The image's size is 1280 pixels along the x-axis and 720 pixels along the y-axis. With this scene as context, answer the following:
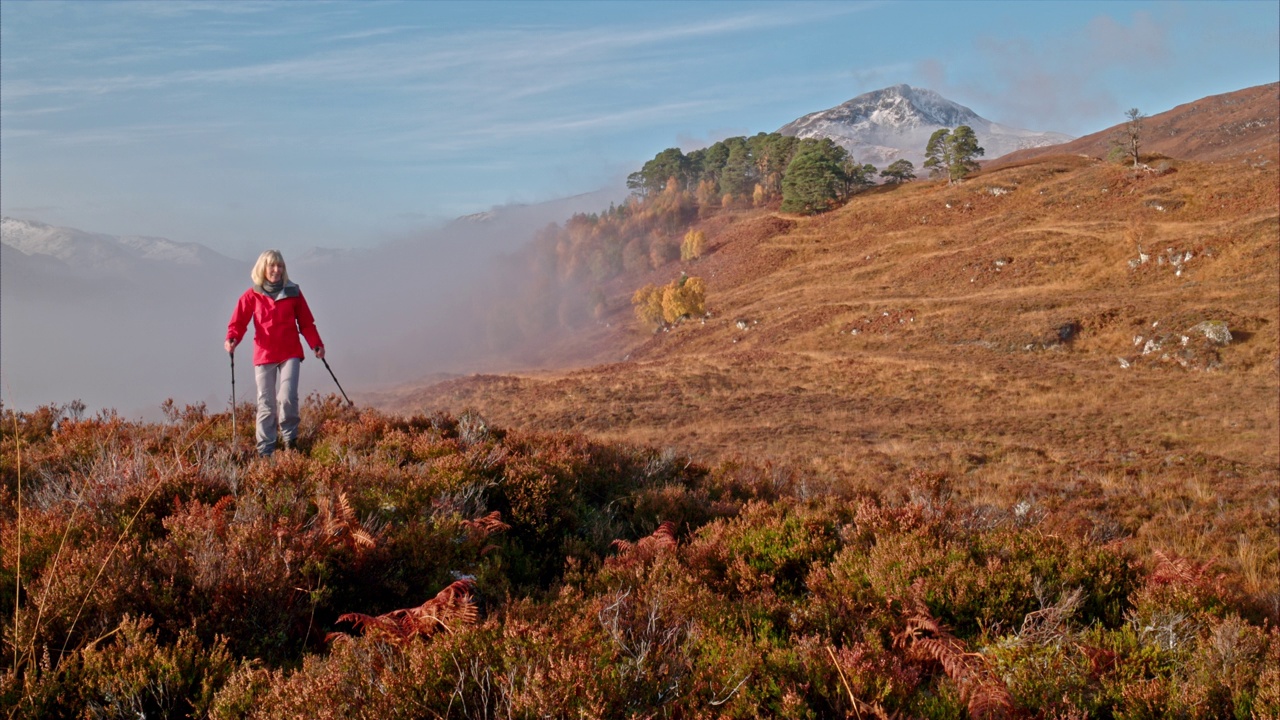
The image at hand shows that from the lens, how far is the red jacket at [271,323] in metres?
7.49

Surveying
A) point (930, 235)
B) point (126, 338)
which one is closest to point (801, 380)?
point (930, 235)

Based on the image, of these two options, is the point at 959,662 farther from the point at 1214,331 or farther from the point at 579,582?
the point at 1214,331

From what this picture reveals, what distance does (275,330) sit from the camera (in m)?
7.52

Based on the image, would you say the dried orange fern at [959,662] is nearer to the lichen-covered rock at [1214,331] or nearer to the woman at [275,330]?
the woman at [275,330]

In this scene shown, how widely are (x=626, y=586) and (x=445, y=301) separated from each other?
417 ft

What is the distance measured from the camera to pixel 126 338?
177375 millimetres

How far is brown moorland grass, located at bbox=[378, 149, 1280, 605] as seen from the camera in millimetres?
12234

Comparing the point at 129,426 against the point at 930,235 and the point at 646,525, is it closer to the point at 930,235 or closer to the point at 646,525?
the point at 646,525

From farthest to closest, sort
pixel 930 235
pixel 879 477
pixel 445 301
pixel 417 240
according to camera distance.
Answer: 1. pixel 417 240
2. pixel 445 301
3. pixel 930 235
4. pixel 879 477

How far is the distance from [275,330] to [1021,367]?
94.5 ft

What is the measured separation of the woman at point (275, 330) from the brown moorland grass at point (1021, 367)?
4752mm

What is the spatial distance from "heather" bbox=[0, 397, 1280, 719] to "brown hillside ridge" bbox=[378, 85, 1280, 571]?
13.7ft

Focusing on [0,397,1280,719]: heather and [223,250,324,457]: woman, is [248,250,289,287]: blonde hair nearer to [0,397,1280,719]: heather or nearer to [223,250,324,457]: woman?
[223,250,324,457]: woman

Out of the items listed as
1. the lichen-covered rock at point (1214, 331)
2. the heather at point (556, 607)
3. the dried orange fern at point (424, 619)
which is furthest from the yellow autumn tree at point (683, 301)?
the dried orange fern at point (424, 619)
